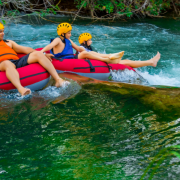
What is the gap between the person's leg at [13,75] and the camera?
11.2 feet

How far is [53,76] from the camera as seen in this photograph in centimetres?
379

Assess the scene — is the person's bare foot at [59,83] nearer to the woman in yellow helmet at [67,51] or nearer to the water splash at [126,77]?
the woman in yellow helmet at [67,51]

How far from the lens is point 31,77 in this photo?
3697mm

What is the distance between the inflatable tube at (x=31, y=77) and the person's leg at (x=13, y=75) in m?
0.09

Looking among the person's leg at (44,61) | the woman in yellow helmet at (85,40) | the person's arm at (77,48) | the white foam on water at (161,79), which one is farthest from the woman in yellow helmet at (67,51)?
the white foam on water at (161,79)

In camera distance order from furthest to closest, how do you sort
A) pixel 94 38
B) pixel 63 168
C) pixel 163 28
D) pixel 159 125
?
pixel 163 28 → pixel 94 38 → pixel 159 125 → pixel 63 168

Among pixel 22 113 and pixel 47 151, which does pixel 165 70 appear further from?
pixel 47 151

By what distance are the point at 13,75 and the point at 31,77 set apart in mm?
277

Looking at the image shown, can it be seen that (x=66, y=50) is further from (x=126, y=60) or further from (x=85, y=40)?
(x=126, y=60)

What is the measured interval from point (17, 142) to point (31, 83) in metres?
1.40

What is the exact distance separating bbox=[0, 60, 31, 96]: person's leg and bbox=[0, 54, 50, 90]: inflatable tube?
0.09 metres

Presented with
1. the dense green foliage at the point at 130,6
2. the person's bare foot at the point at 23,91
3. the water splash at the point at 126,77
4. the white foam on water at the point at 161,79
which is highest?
the dense green foliage at the point at 130,6

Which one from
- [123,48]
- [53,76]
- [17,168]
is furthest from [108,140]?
[123,48]

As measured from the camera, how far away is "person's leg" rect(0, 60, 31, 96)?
11.2 ft
